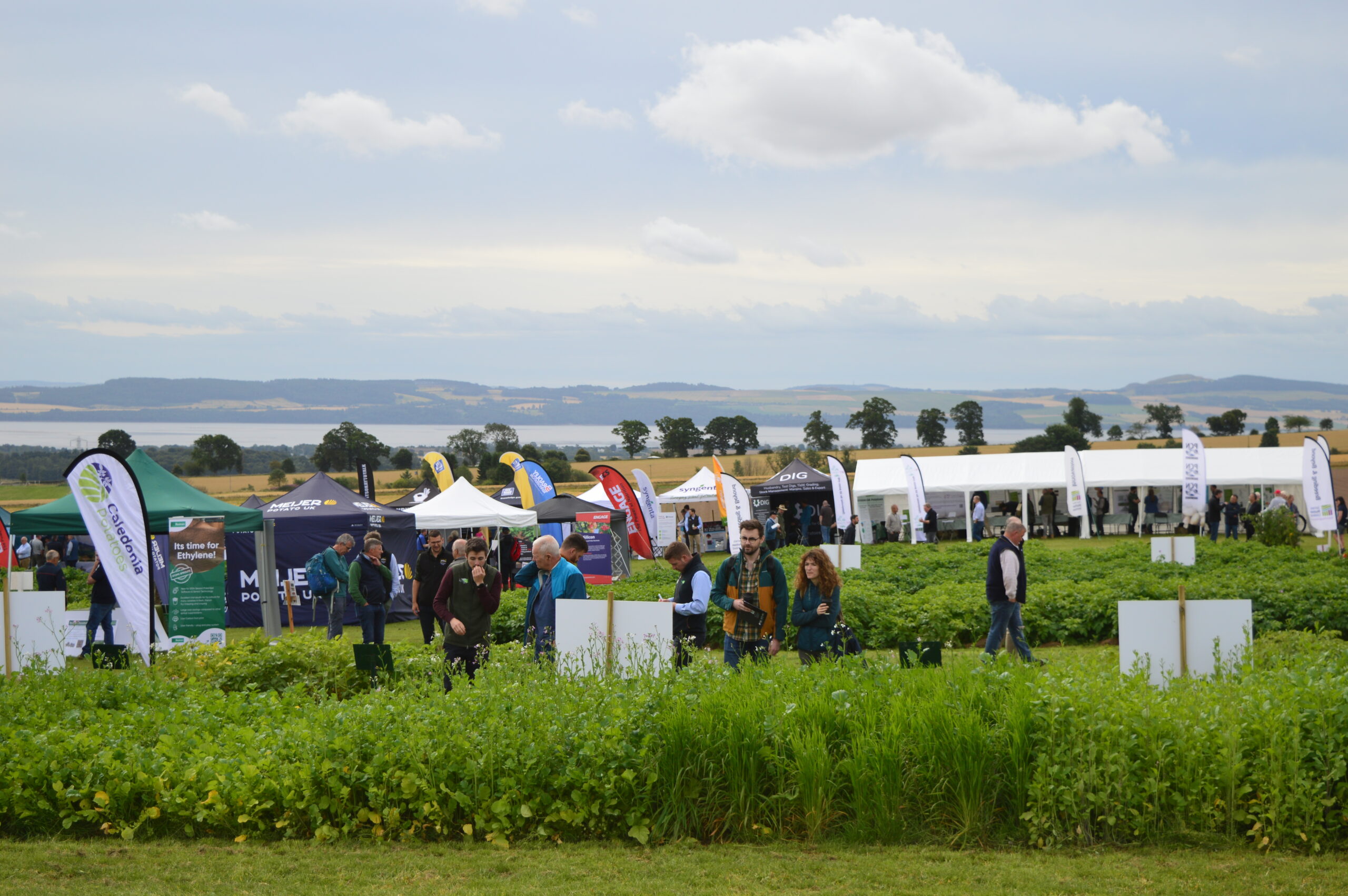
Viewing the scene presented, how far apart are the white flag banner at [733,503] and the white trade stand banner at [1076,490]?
444 inches

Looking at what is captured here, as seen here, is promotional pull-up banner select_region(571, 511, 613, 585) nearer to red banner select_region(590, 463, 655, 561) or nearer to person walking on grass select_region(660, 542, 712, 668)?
red banner select_region(590, 463, 655, 561)

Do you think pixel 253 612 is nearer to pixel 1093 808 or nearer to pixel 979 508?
pixel 1093 808

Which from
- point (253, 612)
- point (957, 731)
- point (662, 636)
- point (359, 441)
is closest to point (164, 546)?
point (253, 612)

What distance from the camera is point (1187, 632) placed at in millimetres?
5957

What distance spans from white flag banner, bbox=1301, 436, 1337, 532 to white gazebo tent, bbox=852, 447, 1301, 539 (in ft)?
24.2

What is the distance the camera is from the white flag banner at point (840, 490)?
2825 cm

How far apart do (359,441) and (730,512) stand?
7457cm

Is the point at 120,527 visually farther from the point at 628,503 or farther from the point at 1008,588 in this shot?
the point at 628,503

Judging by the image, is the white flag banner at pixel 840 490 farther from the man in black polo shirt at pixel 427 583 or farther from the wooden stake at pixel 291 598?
the man in black polo shirt at pixel 427 583

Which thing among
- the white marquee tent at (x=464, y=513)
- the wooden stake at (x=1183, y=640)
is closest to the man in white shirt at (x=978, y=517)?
the white marquee tent at (x=464, y=513)

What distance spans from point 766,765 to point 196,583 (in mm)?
9367

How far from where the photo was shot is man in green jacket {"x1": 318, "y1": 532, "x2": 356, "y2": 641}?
11312mm

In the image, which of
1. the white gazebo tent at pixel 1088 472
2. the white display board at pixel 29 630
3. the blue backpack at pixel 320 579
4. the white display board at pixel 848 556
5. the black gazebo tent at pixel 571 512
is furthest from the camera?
the white gazebo tent at pixel 1088 472

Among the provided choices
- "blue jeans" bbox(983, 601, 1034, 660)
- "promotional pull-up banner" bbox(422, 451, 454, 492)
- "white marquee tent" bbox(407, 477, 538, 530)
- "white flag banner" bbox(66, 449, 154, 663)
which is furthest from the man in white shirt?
A: "white flag banner" bbox(66, 449, 154, 663)
